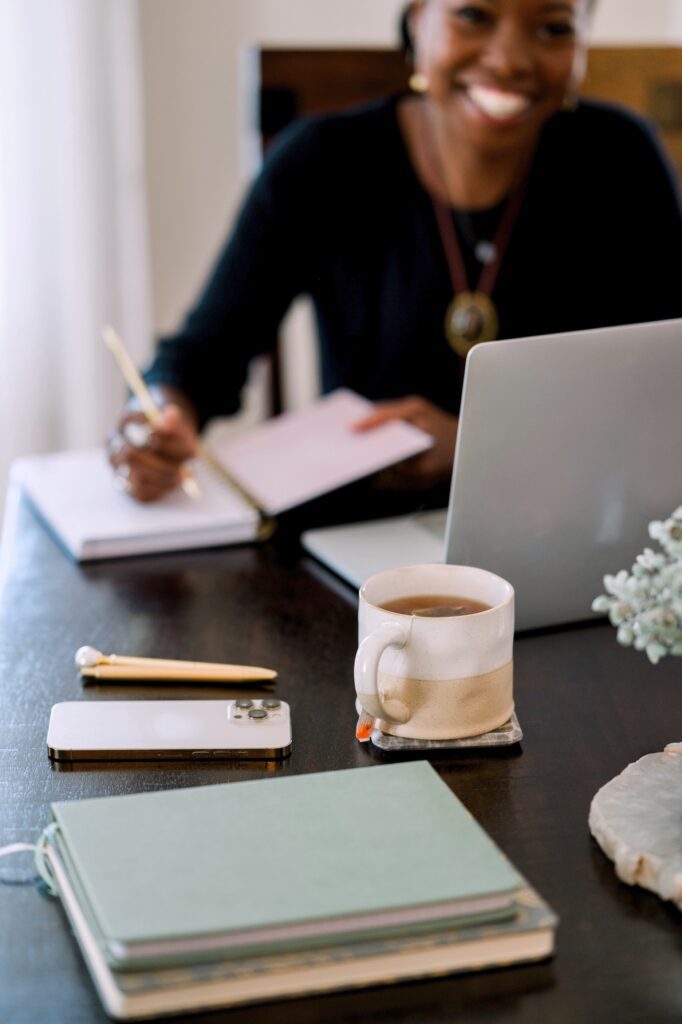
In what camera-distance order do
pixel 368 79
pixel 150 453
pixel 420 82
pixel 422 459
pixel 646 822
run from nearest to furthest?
pixel 646 822, pixel 150 453, pixel 422 459, pixel 420 82, pixel 368 79


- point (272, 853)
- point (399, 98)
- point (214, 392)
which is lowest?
point (214, 392)

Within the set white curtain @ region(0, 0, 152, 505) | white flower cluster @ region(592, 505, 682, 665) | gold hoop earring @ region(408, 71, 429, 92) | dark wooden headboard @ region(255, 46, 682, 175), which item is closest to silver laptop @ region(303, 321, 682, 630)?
→ white flower cluster @ region(592, 505, 682, 665)

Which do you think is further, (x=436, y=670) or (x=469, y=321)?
(x=469, y=321)

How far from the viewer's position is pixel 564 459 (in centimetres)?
96

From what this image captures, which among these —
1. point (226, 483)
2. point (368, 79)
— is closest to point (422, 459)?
point (226, 483)

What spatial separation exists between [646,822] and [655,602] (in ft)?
0.44

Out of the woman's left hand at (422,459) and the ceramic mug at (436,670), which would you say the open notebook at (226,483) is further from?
the ceramic mug at (436,670)

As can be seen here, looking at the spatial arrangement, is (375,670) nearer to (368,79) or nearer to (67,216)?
(368,79)

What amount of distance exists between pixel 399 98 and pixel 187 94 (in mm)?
1011

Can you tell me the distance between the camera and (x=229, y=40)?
2729mm

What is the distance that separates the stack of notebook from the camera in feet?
1.89

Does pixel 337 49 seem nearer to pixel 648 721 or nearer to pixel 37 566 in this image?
pixel 37 566

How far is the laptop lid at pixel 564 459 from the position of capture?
918mm

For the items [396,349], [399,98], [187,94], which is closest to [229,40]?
[187,94]
